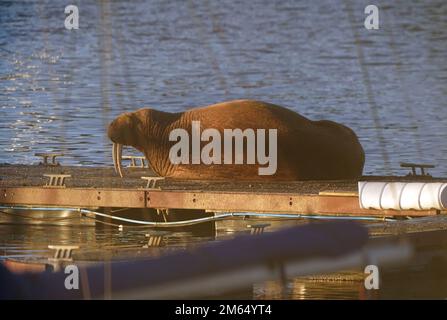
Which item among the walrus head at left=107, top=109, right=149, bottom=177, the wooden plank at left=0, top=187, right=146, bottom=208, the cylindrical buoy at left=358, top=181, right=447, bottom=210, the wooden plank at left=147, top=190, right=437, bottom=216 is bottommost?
the cylindrical buoy at left=358, top=181, right=447, bottom=210

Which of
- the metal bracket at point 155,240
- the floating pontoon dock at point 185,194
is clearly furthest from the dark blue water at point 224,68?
the metal bracket at point 155,240

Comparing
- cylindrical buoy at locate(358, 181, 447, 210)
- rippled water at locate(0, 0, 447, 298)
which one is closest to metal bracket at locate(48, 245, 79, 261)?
rippled water at locate(0, 0, 447, 298)

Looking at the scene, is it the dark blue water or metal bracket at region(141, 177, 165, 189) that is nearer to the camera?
metal bracket at region(141, 177, 165, 189)

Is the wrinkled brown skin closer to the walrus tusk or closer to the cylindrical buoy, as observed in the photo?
the walrus tusk

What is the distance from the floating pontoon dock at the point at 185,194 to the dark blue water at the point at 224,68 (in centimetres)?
124

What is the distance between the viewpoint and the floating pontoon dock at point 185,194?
19.9 m

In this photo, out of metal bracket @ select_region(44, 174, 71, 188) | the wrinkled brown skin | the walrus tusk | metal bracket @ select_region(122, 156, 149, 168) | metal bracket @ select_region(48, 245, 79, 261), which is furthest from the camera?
metal bracket @ select_region(122, 156, 149, 168)

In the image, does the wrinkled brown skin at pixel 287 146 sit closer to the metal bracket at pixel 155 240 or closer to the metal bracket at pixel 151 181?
the metal bracket at pixel 151 181

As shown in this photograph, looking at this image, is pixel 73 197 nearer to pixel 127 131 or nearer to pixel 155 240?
pixel 127 131

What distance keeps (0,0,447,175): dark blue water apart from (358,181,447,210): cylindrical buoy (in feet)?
12.9

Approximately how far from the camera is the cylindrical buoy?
18.8 m

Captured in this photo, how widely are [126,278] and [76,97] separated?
20916 millimetres
